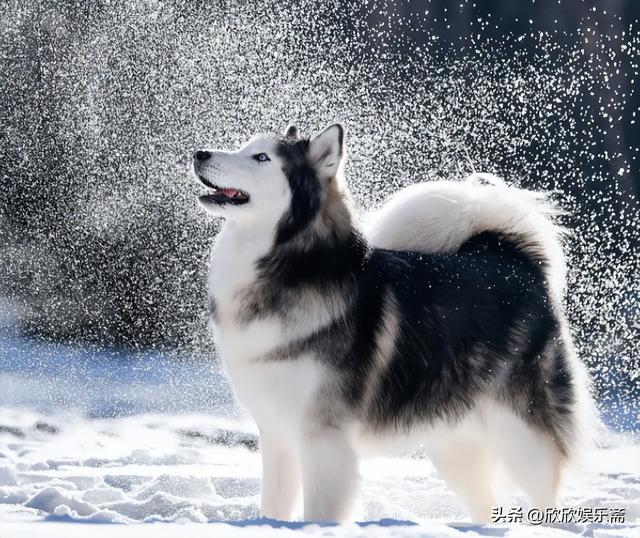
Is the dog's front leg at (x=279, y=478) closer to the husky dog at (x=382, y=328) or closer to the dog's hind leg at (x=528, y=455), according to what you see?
the husky dog at (x=382, y=328)

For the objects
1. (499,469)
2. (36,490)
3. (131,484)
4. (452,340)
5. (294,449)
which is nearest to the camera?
(294,449)

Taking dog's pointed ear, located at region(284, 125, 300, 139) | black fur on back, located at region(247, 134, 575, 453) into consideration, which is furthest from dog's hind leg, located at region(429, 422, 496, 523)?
dog's pointed ear, located at region(284, 125, 300, 139)

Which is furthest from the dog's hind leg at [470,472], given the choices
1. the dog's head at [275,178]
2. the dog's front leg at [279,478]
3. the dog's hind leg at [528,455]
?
the dog's head at [275,178]

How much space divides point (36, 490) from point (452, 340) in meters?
3.66

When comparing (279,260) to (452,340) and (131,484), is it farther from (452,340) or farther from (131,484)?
(131,484)

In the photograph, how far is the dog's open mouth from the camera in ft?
13.8

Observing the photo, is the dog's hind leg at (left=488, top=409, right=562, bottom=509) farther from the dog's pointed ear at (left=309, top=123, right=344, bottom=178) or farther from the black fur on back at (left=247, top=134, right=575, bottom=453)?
the dog's pointed ear at (left=309, top=123, right=344, bottom=178)

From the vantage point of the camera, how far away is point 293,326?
4.27 m

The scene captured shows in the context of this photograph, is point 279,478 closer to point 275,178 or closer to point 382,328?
point 382,328

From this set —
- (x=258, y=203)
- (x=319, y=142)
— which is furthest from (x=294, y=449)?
(x=319, y=142)

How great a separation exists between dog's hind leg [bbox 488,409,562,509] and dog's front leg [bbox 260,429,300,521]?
1.23 metres

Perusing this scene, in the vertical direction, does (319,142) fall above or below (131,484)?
above

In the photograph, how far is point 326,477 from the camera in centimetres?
418

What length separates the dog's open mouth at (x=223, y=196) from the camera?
421cm
